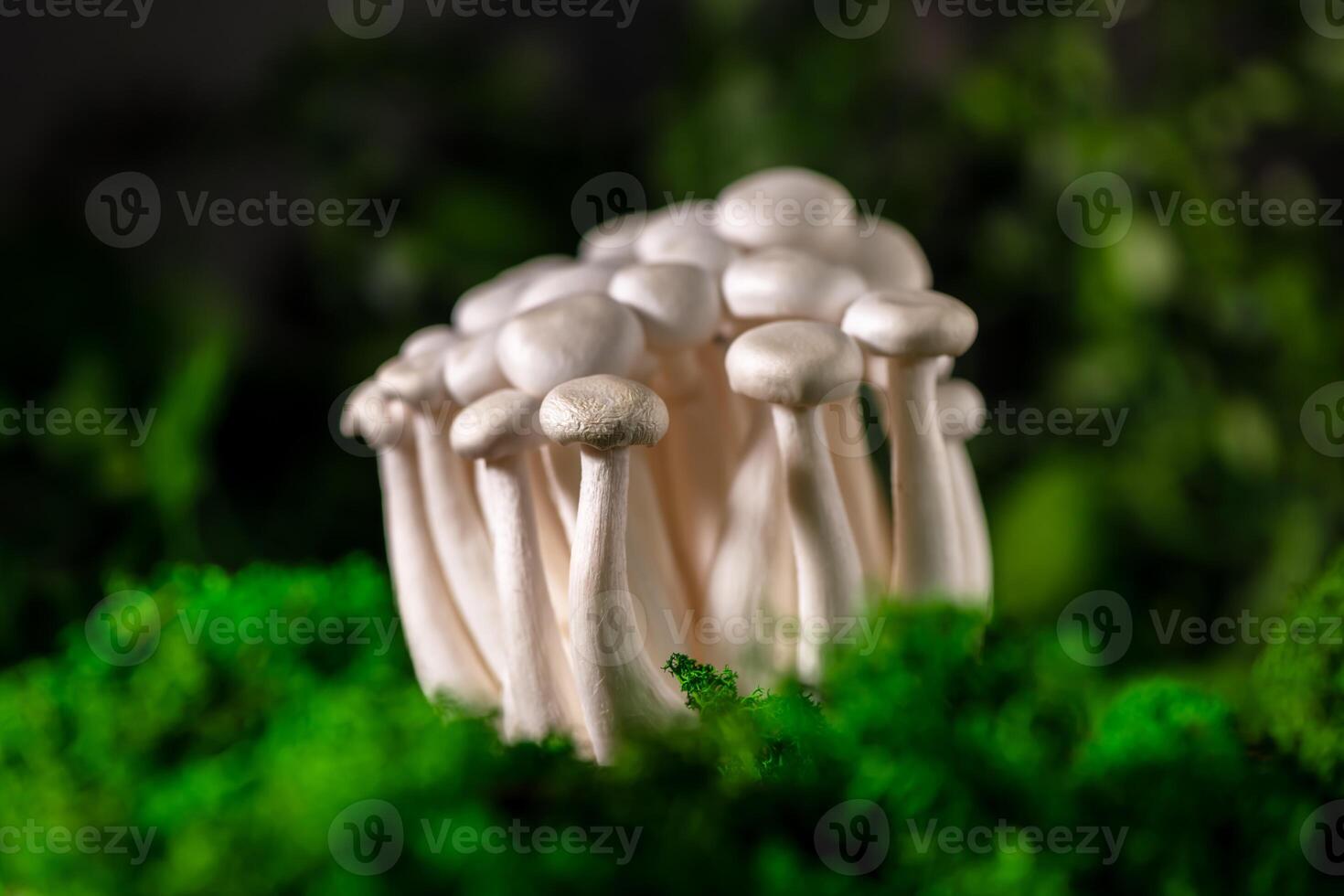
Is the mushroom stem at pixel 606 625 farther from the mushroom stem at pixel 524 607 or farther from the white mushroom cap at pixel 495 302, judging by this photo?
the white mushroom cap at pixel 495 302

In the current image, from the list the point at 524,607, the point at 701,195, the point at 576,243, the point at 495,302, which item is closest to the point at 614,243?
the point at 495,302

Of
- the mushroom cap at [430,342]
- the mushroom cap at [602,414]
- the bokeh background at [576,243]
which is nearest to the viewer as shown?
the mushroom cap at [602,414]

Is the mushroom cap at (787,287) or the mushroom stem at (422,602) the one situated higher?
the mushroom cap at (787,287)

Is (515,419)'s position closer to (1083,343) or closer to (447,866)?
(447,866)

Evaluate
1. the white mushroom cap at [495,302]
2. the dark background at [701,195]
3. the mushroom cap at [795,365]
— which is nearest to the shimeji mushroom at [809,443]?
the mushroom cap at [795,365]

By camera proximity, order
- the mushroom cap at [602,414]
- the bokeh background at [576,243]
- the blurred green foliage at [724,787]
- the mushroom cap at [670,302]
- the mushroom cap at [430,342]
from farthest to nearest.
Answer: the bokeh background at [576,243], the mushroom cap at [430,342], the mushroom cap at [670,302], the mushroom cap at [602,414], the blurred green foliage at [724,787]

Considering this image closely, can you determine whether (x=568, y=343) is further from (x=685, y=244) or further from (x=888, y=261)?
(x=888, y=261)

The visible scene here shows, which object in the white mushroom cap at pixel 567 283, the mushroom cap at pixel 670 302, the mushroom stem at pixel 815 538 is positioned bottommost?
the mushroom stem at pixel 815 538
